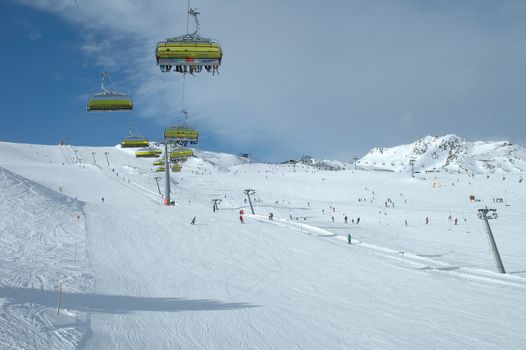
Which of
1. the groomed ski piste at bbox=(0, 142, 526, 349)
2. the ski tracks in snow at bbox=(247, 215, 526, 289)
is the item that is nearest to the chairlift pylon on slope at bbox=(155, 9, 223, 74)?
the groomed ski piste at bbox=(0, 142, 526, 349)

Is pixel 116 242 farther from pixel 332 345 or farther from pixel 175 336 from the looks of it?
pixel 332 345

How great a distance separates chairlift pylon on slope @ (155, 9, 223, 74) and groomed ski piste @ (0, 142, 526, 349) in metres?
7.13

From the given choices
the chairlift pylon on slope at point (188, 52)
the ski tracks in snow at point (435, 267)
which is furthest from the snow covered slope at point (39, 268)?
the ski tracks in snow at point (435, 267)

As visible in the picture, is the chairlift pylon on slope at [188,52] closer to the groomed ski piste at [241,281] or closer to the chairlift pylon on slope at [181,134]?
the groomed ski piste at [241,281]

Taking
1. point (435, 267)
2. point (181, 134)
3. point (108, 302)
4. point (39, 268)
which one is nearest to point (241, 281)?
point (108, 302)

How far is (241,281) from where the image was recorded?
587 inches

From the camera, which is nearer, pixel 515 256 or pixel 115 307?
pixel 115 307

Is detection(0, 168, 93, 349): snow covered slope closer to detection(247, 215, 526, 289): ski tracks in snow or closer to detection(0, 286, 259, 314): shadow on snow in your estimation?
detection(0, 286, 259, 314): shadow on snow

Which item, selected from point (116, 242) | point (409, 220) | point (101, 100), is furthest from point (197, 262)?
point (409, 220)

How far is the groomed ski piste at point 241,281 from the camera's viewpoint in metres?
9.17

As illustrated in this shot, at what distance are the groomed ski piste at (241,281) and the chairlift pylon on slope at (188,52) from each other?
7128 millimetres

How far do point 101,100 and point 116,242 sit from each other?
6432 millimetres

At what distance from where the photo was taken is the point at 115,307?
10422mm

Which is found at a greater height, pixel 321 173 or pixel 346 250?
pixel 321 173
